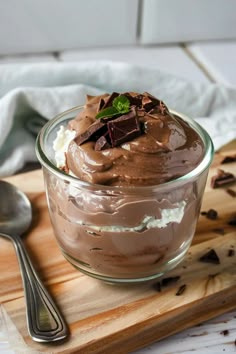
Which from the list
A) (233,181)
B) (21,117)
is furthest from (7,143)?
(233,181)

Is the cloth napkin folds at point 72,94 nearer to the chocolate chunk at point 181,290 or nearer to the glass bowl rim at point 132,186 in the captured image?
the glass bowl rim at point 132,186

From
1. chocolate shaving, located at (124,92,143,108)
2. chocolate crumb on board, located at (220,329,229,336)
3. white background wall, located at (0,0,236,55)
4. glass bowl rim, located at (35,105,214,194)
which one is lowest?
chocolate crumb on board, located at (220,329,229,336)

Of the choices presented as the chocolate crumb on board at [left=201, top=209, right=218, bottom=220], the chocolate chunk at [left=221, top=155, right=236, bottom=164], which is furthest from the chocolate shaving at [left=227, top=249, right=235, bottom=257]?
the chocolate chunk at [left=221, top=155, right=236, bottom=164]

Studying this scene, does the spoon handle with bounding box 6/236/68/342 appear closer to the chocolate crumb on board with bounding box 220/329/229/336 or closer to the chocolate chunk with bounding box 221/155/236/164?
the chocolate crumb on board with bounding box 220/329/229/336

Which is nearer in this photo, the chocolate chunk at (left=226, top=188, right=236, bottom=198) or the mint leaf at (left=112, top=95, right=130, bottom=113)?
the mint leaf at (left=112, top=95, right=130, bottom=113)

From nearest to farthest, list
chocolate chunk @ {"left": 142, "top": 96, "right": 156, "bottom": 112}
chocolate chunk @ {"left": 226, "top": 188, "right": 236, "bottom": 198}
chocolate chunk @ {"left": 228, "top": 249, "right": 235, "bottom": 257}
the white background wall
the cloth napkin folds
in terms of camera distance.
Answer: chocolate chunk @ {"left": 142, "top": 96, "right": 156, "bottom": 112} → chocolate chunk @ {"left": 228, "top": 249, "right": 235, "bottom": 257} → chocolate chunk @ {"left": 226, "top": 188, "right": 236, "bottom": 198} → the cloth napkin folds → the white background wall

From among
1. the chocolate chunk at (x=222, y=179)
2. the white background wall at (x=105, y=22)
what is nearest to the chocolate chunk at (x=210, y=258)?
the chocolate chunk at (x=222, y=179)
